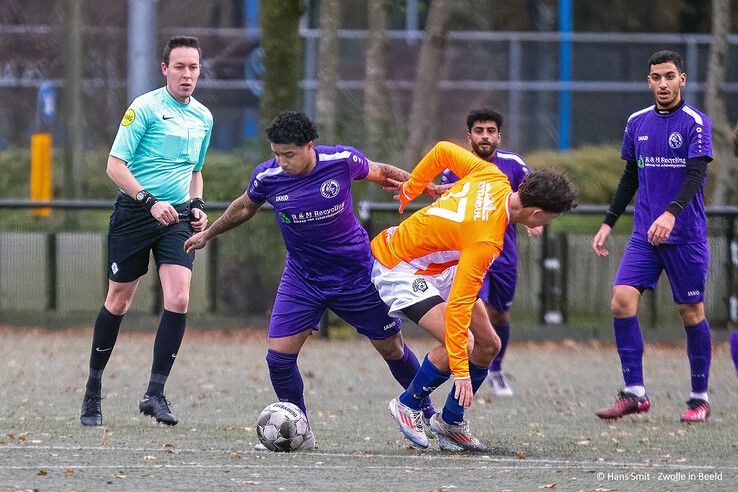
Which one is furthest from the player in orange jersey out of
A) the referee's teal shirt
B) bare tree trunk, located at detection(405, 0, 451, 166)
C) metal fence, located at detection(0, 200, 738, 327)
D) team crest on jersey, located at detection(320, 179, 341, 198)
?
bare tree trunk, located at detection(405, 0, 451, 166)

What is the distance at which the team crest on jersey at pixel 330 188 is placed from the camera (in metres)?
7.65

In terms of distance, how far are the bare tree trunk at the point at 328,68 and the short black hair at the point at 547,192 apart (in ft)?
30.8

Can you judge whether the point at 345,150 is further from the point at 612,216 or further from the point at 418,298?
the point at 612,216

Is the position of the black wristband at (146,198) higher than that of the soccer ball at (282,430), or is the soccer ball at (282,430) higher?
the black wristband at (146,198)

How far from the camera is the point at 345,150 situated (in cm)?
778

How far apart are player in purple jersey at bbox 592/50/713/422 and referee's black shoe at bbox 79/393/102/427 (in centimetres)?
297

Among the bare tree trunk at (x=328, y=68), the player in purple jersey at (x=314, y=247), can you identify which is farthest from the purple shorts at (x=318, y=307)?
the bare tree trunk at (x=328, y=68)

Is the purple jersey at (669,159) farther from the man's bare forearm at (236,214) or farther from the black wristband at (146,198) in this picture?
the black wristband at (146,198)

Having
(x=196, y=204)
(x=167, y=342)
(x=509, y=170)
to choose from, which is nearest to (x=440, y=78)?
(x=509, y=170)

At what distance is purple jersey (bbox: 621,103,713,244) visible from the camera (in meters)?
9.11

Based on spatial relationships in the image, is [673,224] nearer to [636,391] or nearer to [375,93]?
[636,391]

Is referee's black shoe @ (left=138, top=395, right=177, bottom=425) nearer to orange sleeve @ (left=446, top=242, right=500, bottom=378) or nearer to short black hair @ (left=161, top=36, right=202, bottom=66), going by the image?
short black hair @ (left=161, top=36, right=202, bottom=66)

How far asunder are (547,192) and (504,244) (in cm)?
308

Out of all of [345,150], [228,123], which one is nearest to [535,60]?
[228,123]
